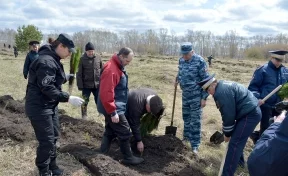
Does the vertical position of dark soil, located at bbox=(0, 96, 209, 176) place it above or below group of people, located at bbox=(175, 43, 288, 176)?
below

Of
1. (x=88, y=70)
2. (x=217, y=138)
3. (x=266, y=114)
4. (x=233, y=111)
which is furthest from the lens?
(x=88, y=70)

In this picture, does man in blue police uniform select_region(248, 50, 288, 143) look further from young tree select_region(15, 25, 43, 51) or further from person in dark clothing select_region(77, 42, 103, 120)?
young tree select_region(15, 25, 43, 51)

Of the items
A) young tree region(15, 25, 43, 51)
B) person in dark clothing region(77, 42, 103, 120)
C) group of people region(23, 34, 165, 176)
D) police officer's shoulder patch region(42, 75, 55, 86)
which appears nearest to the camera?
police officer's shoulder patch region(42, 75, 55, 86)

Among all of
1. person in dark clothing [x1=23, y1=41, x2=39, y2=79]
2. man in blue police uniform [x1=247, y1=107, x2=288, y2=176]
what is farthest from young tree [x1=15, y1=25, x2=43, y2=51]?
man in blue police uniform [x1=247, y1=107, x2=288, y2=176]

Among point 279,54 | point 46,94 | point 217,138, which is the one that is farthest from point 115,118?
point 217,138

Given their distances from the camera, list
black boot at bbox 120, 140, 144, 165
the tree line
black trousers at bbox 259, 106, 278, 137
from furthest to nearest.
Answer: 1. the tree line
2. black trousers at bbox 259, 106, 278, 137
3. black boot at bbox 120, 140, 144, 165

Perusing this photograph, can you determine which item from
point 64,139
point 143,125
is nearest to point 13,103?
point 64,139

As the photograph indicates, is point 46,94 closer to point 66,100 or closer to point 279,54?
point 66,100

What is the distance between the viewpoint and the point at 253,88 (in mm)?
5484

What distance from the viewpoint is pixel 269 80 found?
5383 mm

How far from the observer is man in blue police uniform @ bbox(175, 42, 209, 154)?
18.7ft

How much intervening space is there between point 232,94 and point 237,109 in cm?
30

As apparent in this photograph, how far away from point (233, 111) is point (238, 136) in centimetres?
44

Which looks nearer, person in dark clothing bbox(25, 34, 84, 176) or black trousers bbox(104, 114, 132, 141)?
person in dark clothing bbox(25, 34, 84, 176)
